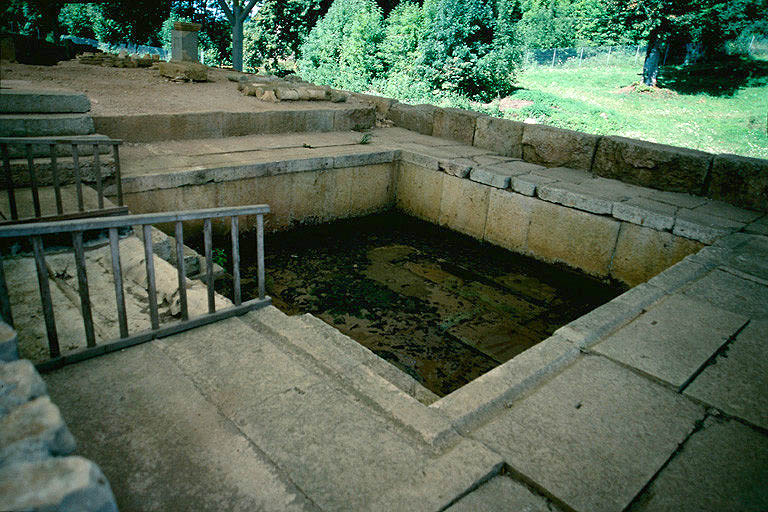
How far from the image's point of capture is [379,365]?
3029mm

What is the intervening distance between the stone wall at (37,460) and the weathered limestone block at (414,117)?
8035mm

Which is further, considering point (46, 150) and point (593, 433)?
point (46, 150)

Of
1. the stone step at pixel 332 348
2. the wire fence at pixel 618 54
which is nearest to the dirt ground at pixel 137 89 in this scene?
the stone step at pixel 332 348

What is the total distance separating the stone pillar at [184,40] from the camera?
12406mm

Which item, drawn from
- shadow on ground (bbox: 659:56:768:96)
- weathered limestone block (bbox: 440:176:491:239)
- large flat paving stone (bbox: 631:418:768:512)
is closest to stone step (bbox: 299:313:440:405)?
large flat paving stone (bbox: 631:418:768:512)

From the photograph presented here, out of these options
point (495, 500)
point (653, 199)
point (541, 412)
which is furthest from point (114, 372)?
point (653, 199)

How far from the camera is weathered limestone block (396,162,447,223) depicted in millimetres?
7273

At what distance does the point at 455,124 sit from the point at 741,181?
428cm

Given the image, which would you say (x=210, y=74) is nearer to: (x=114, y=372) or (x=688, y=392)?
(x=114, y=372)

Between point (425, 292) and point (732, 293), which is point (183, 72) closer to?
point (425, 292)

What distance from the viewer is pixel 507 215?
6543 millimetres

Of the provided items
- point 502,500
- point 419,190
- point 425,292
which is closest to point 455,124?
point 419,190

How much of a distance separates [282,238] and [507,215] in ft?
10.2

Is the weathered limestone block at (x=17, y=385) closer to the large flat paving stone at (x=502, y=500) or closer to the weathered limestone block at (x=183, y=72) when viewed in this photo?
the large flat paving stone at (x=502, y=500)
